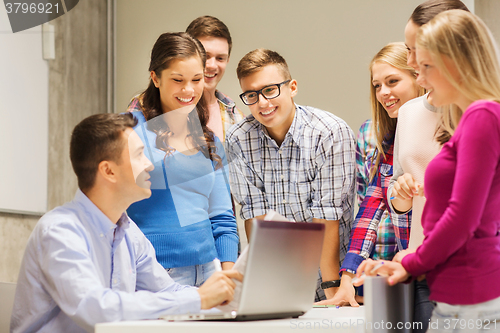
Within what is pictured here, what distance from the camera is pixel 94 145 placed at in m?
1.38

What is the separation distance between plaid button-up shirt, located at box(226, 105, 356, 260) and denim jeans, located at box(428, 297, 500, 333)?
110cm

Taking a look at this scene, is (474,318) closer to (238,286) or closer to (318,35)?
(238,286)

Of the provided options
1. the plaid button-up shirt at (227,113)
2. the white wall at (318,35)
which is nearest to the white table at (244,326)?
the plaid button-up shirt at (227,113)

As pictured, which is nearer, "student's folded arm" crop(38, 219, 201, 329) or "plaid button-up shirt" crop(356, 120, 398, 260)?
"student's folded arm" crop(38, 219, 201, 329)

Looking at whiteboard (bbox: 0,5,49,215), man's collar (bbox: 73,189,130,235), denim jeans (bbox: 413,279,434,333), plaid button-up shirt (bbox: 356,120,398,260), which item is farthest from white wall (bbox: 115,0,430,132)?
denim jeans (bbox: 413,279,434,333)

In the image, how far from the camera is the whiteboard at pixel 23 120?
9.68 ft

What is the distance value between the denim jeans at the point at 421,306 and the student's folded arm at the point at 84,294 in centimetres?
49

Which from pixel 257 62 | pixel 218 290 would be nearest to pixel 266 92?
pixel 257 62

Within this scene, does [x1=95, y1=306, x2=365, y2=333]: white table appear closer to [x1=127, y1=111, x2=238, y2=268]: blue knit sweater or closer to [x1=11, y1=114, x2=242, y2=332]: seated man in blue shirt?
[x1=11, y1=114, x2=242, y2=332]: seated man in blue shirt

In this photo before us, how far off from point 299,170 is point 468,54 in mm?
1176

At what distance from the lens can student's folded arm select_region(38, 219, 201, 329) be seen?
1104 mm

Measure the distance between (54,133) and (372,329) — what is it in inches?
115

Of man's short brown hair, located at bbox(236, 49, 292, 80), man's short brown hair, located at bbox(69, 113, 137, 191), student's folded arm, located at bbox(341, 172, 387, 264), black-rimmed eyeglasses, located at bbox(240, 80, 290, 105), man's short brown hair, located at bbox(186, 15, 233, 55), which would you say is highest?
man's short brown hair, located at bbox(186, 15, 233, 55)

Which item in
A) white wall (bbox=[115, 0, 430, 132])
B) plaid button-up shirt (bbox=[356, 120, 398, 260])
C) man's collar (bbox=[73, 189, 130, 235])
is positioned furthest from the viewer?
white wall (bbox=[115, 0, 430, 132])
